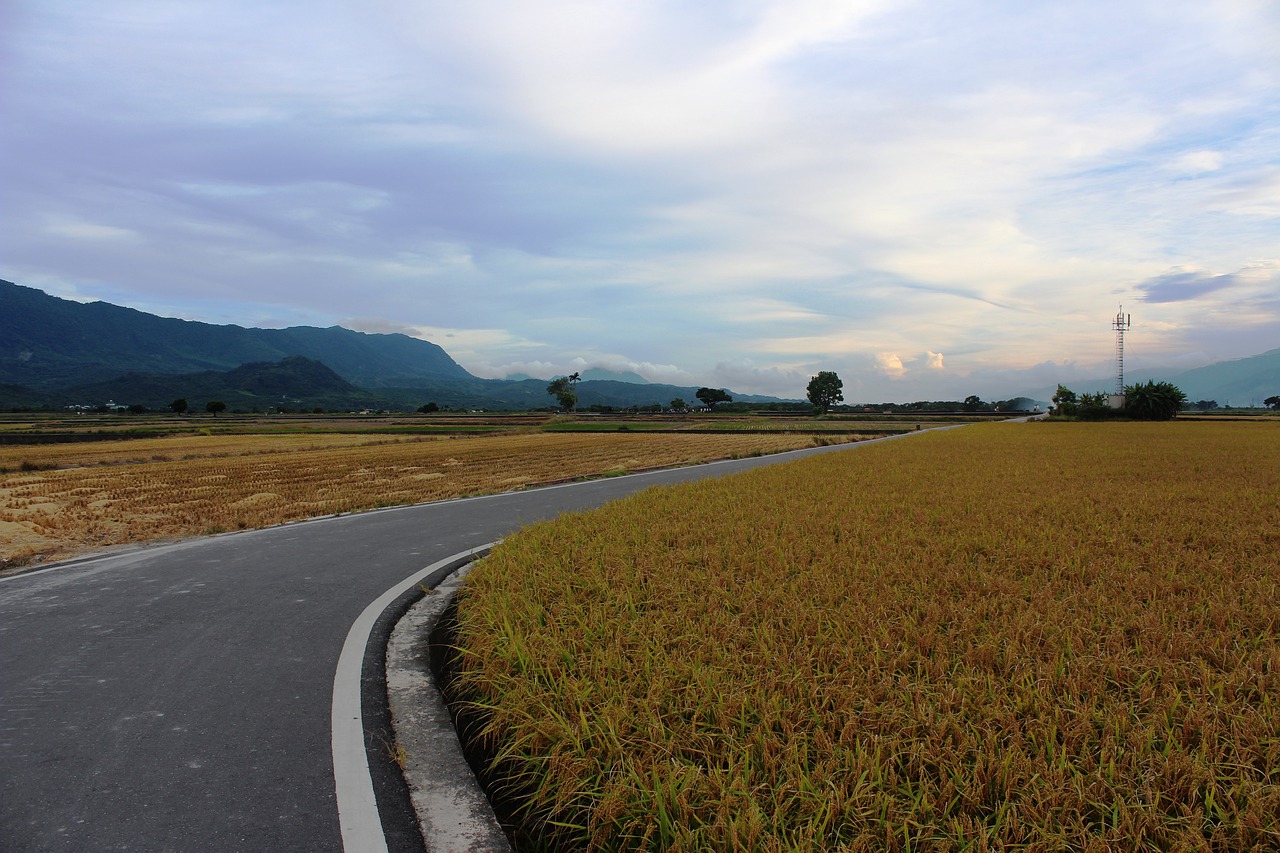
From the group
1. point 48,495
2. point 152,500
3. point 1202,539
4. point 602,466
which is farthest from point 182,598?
point 602,466

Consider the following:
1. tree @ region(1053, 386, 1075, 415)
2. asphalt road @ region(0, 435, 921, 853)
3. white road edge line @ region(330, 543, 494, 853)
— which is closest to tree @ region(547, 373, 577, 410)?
tree @ region(1053, 386, 1075, 415)

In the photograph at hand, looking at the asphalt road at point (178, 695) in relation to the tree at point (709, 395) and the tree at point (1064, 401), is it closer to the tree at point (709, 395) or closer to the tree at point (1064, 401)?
the tree at point (1064, 401)

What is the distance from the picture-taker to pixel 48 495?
14.1 m

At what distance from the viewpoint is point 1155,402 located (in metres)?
74.8

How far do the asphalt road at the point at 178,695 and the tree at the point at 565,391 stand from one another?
142m

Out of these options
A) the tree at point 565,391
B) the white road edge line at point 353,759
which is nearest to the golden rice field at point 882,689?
the white road edge line at point 353,759

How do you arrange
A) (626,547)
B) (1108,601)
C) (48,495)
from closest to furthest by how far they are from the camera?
(1108,601), (626,547), (48,495)

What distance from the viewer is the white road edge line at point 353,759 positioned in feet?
8.89

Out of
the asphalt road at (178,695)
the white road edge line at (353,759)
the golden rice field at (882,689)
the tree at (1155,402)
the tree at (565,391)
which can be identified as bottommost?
the white road edge line at (353,759)

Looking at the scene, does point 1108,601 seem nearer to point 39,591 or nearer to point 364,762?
point 364,762

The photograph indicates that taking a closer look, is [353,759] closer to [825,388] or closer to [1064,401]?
[1064,401]

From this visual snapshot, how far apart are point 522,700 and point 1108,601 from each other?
4.44m

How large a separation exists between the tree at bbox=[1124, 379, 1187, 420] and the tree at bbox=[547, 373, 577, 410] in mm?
106022

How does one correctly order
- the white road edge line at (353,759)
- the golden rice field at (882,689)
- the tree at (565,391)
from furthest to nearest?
the tree at (565,391) → the white road edge line at (353,759) → the golden rice field at (882,689)
